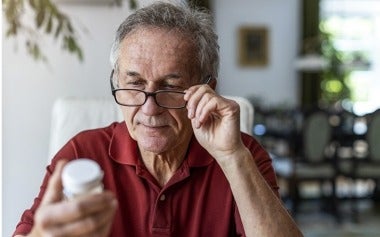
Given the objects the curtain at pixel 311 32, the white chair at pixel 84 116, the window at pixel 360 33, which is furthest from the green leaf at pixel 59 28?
the window at pixel 360 33

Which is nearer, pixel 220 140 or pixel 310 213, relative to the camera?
A: pixel 220 140

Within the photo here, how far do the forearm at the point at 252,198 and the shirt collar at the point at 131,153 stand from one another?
0.71 feet

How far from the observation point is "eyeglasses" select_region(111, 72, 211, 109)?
1166 millimetres

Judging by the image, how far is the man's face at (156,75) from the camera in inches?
45.5

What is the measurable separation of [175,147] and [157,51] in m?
0.24

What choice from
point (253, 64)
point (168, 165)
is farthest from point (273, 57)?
point (168, 165)

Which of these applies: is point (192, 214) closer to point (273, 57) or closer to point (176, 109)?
point (176, 109)

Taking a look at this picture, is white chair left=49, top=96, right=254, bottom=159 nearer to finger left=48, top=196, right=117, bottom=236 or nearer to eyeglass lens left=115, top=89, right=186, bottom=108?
eyeglass lens left=115, top=89, right=186, bottom=108

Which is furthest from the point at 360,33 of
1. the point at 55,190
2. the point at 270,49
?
the point at 55,190

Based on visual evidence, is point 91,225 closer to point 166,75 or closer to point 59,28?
point 166,75

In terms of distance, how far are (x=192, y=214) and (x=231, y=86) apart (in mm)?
6509

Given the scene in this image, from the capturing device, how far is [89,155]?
4.29 feet

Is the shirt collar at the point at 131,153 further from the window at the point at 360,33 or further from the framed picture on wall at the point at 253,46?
the window at the point at 360,33

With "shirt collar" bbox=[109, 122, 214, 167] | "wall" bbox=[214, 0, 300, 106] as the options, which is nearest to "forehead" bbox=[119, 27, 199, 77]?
"shirt collar" bbox=[109, 122, 214, 167]
